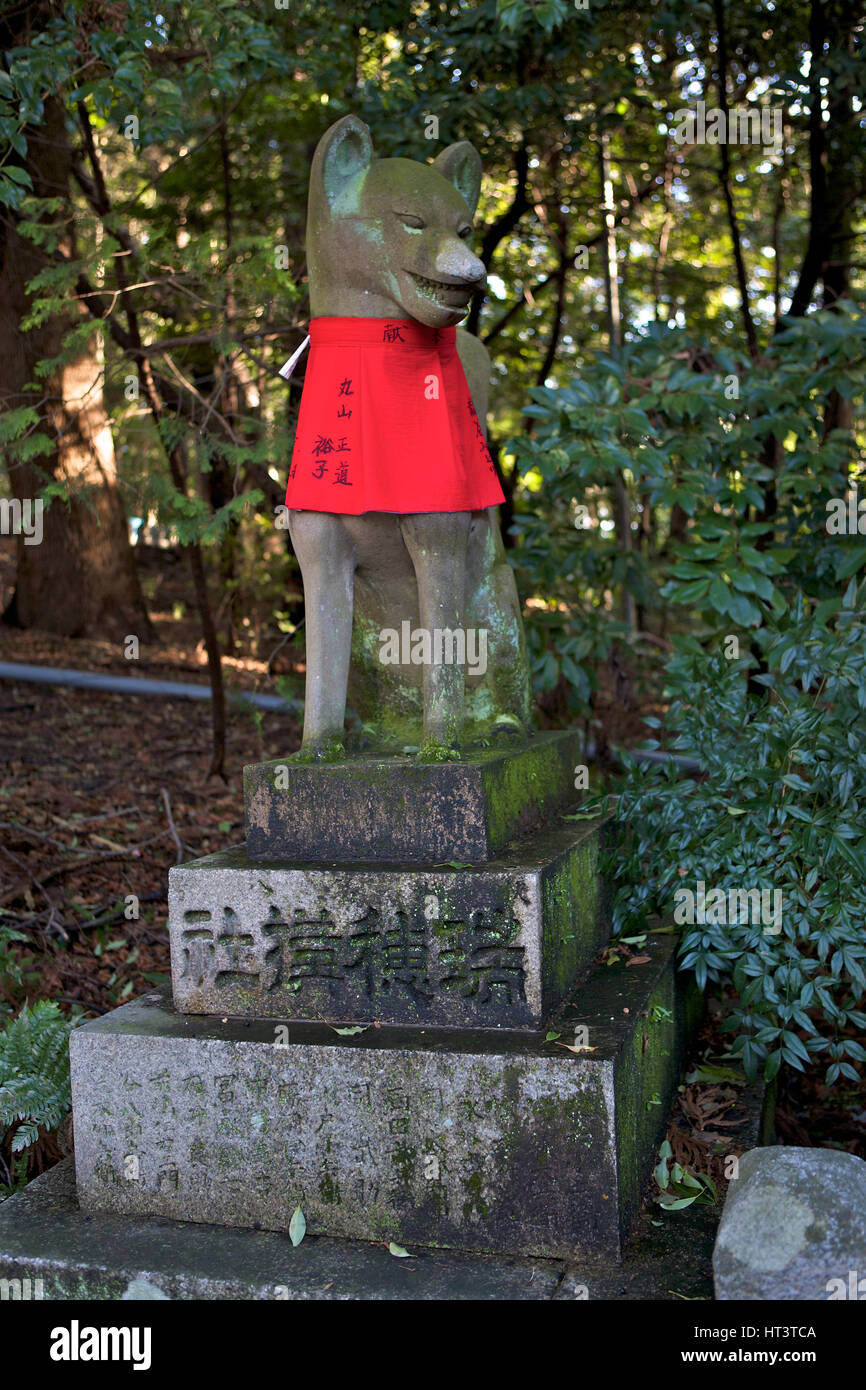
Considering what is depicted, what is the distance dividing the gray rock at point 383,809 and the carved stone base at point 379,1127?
0.49 metres

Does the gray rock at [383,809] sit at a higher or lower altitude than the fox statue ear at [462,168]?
lower

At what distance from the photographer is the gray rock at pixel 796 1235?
2395 millimetres

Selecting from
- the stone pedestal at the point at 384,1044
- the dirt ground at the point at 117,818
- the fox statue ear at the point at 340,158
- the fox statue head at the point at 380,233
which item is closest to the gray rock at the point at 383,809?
the stone pedestal at the point at 384,1044

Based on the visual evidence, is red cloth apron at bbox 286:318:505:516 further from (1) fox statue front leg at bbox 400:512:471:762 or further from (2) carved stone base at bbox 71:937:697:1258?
(2) carved stone base at bbox 71:937:697:1258

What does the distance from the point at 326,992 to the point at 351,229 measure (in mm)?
2111

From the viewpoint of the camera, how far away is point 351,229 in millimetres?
3371

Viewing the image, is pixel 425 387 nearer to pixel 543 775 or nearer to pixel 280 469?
pixel 543 775

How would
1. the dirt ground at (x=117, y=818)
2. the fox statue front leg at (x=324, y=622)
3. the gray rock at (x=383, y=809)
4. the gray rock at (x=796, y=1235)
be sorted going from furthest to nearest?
the dirt ground at (x=117, y=818), the fox statue front leg at (x=324, y=622), the gray rock at (x=383, y=809), the gray rock at (x=796, y=1235)

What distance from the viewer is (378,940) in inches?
124

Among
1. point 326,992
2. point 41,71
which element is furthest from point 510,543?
point 326,992

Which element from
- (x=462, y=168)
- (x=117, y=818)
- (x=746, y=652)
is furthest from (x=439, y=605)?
(x=117, y=818)

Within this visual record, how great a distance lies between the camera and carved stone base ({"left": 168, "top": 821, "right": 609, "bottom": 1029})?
3062 millimetres

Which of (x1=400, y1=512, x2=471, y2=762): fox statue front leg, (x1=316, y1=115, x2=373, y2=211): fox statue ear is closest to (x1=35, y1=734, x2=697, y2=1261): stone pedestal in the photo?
(x1=400, y1=512, x2=471, y2=762): fox statue front leg

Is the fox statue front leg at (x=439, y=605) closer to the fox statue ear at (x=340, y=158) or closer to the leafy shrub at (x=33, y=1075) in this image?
the fox statue ear at (x=340, y=158)
